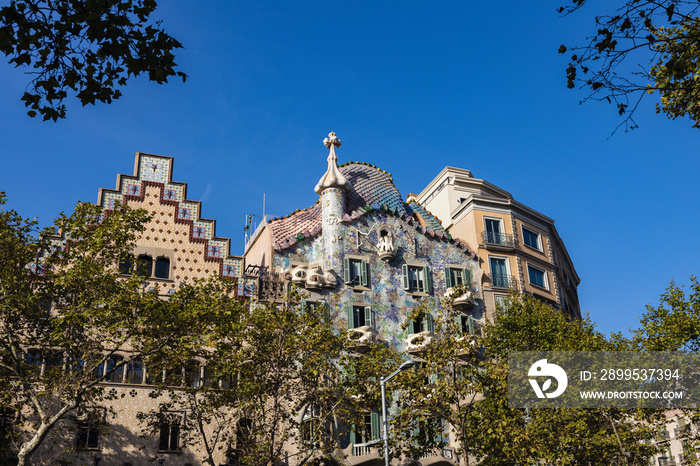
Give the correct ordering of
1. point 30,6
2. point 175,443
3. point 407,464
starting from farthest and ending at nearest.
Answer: point 407,464 < point 175,443 < point 30,6

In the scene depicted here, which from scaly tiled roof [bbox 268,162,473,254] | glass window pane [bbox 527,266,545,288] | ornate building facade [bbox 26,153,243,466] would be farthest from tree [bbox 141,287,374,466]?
glass window pane [bbox 527,266,545,288]

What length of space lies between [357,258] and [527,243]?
12206mm

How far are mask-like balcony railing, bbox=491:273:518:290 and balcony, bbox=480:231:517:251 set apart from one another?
170 centimetres

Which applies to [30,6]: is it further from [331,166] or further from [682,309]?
[331,166]

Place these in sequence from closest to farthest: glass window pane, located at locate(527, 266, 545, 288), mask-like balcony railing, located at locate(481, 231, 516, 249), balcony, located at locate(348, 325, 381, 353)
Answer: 1. balcony, located at locate(348, 325, 381, 353)
2. mask-like balcony railing, located at locate(481, 231, 516, 249)
3. glass window pane, located at locate(527, 266, 545, 288)

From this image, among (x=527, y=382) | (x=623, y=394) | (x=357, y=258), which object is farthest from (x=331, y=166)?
(x=623, y=394)

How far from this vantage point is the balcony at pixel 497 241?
42.8 m

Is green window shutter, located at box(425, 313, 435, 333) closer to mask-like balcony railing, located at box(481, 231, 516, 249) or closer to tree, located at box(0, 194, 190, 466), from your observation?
mask-like balcony railing, located at box(481, 231, 516, 249)

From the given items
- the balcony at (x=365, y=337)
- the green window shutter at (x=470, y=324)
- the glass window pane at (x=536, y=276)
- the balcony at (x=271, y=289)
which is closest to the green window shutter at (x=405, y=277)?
the balcony at (x=365, y=337)

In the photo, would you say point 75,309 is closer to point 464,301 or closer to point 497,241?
point 464,301

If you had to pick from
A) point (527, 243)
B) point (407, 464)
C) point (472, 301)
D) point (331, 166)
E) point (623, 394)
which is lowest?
point (407, 464)

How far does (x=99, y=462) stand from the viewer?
2923 cm

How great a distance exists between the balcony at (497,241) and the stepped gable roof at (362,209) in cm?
235

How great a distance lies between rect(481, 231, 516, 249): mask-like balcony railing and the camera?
42781 mm
